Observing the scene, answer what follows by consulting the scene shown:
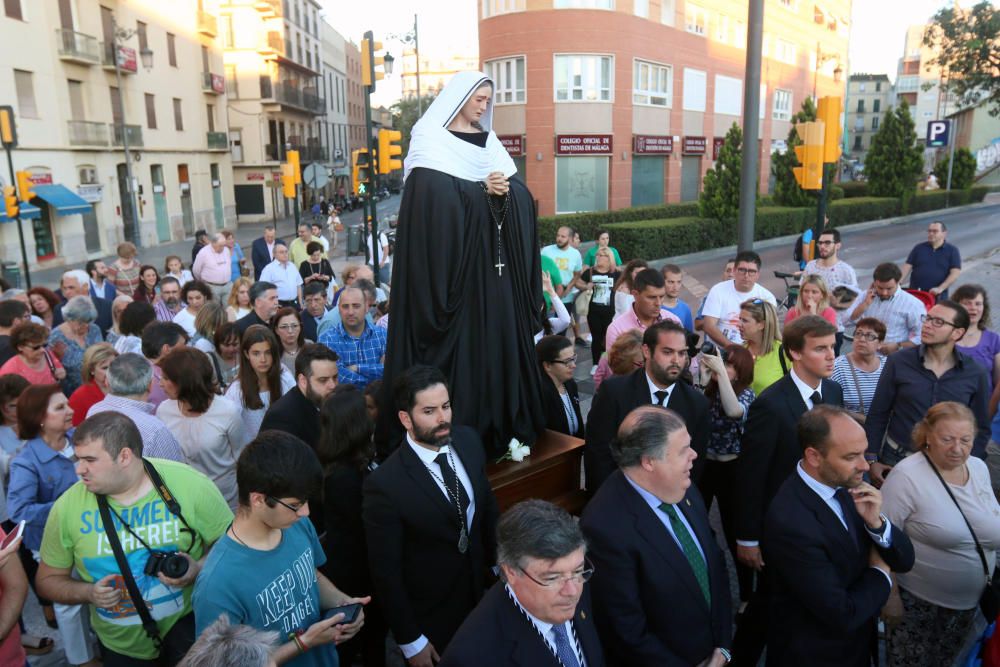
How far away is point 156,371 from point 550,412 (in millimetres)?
3002

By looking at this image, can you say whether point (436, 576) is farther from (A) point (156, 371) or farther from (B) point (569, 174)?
(B) point (569, 174)

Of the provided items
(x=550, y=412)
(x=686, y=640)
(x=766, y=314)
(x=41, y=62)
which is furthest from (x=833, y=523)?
(x=41, y=62)

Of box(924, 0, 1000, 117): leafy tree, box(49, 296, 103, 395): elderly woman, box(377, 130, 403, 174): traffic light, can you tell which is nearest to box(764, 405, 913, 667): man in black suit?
box(49, 296, 103, 395): elderly woman

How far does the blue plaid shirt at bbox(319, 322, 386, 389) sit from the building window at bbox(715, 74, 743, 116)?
113 ft

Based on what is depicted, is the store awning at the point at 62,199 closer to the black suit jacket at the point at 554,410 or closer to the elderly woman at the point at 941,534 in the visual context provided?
the black suit jacket at the point at 554,410

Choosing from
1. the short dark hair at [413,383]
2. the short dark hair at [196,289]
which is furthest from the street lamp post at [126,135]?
the short dark hair at [413,383]

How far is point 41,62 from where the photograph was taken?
2552 centimetres

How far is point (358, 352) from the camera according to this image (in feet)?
18.8

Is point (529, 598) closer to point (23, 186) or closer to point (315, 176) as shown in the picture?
point (23, 186)

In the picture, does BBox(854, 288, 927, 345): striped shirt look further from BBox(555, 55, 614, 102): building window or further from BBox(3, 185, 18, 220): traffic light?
BBox(555, 55, 614, 102): building window

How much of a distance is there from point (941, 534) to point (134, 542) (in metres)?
3.60

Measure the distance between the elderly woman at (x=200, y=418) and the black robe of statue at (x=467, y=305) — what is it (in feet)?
3.80

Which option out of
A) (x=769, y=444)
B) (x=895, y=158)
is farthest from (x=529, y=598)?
(x=895, y=158)

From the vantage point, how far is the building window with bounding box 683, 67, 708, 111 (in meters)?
33.6
